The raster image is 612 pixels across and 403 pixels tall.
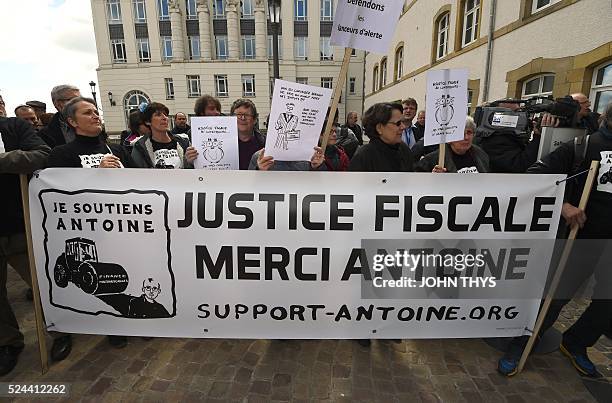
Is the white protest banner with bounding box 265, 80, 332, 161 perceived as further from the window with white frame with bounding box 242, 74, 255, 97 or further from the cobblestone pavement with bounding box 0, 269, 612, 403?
the window with white frame with bounding box 242, 74, 255, 97

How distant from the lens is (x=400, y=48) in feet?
62.2

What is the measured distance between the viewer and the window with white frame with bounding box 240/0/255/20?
29.5 m

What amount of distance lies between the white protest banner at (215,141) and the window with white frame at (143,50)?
105 feet

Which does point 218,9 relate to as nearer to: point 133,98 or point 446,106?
point 133,98

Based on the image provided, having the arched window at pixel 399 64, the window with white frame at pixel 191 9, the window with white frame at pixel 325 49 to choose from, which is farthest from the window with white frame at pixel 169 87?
the arched window at pixel 399 64

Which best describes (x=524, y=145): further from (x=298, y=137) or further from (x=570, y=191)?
(x=298, y=137)

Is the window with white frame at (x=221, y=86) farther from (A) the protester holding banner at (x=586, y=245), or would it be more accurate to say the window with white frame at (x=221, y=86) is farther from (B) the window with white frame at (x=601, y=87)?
(A) the protester holding banner at (x=586, y=245)

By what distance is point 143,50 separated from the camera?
2912cm

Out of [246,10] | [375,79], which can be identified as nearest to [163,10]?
[246,10]

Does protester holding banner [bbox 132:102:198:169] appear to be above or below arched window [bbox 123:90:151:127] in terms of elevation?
below

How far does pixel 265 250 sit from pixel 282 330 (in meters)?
0.62

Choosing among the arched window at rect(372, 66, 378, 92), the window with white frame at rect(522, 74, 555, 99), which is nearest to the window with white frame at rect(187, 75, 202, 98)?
the arched window at rect(372, 66, 378, 92)

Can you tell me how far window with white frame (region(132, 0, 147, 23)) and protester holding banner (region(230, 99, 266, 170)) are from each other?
107 ft

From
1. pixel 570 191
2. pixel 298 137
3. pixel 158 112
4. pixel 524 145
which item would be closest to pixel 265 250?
pixel 298 137
